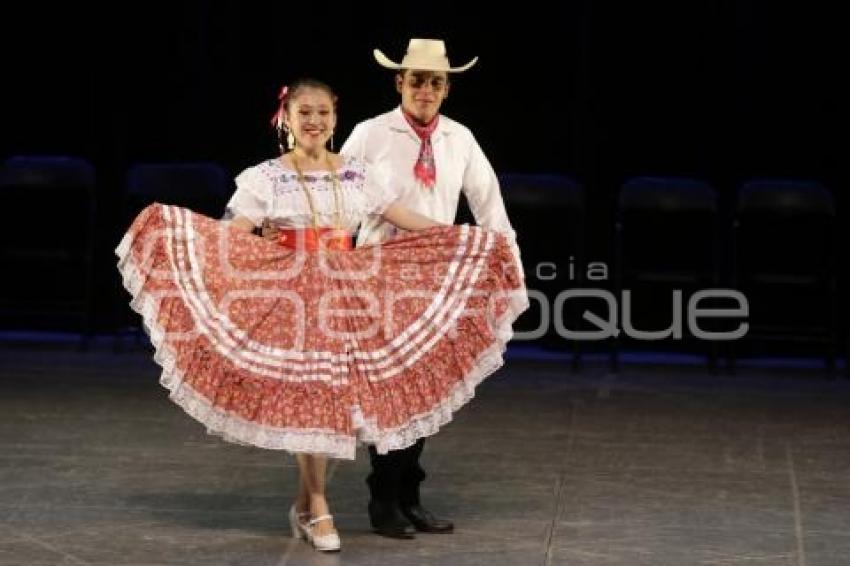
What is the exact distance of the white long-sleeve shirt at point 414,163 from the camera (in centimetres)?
615

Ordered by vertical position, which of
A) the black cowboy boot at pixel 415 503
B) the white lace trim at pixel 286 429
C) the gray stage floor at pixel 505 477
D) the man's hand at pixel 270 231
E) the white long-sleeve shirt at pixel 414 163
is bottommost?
the gray stage floor at pixel 505 477

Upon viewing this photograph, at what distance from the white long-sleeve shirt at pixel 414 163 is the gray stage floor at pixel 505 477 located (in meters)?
0.87

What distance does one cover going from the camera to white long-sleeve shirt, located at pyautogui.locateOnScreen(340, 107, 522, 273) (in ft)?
20.2

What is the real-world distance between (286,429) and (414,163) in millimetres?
945

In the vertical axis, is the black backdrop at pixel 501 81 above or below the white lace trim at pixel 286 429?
above

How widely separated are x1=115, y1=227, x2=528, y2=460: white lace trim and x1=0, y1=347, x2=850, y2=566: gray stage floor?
1.02ft

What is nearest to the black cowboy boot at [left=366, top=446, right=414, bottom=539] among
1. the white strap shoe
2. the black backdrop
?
the white strap shoe

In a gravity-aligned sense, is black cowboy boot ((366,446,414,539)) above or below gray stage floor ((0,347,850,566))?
above

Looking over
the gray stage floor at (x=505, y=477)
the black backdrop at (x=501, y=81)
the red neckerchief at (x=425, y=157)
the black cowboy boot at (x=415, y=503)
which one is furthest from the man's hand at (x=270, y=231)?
the black backdrop at (x=501, y=81)

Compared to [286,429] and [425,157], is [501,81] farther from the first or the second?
[286,429]

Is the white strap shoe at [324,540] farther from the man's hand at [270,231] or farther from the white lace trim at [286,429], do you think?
the man's hand at [270,231]

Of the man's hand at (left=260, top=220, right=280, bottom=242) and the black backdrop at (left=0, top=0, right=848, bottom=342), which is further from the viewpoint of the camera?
the black backdrop at (left=0, top=0, right=848, bottom=342)

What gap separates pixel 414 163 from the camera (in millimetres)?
6145

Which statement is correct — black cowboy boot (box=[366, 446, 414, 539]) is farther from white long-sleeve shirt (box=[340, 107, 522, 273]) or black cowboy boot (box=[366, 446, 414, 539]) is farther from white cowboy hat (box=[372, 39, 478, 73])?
white cowboy hat (box=[372, 39, 478, 73])
